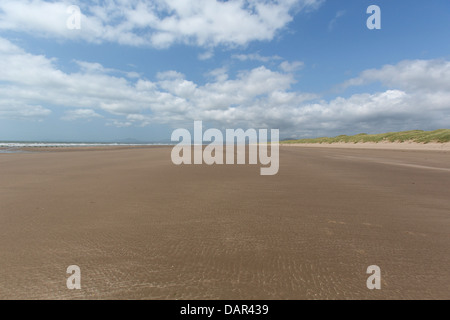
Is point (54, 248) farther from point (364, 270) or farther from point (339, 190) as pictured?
point (339, 190)

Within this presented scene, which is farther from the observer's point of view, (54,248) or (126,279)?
(54,248)

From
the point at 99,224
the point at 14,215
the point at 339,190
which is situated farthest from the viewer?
the point at 339,190

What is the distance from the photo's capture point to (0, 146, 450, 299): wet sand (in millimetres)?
2111

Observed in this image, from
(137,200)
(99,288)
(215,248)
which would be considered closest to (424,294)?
(215,248)

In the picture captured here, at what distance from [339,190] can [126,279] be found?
5899 mm

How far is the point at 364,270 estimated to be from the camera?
2398 mm

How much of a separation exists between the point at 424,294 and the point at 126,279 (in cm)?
301

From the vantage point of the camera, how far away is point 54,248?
2.82m

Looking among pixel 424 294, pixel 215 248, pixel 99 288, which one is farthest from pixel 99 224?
pixel 424 294

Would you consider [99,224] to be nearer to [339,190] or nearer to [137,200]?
[137,200]

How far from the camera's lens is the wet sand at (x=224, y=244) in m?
2.11

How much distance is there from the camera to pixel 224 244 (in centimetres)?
297
